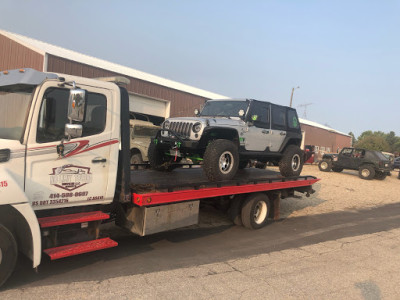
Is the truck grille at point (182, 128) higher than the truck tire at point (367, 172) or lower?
higher

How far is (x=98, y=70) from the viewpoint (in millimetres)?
16094

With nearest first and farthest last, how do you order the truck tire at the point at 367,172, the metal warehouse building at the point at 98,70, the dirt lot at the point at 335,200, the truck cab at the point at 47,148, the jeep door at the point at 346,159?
the truck cab at the point at 47,148, the dirt lot at the point at 335,200, the metal warehouse building at the point at 98,70, the truck tire at the point at 367,172, the jeep door at the point at 346,159

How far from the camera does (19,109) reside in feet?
11.8

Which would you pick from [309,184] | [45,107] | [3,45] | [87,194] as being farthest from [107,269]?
[3,45]

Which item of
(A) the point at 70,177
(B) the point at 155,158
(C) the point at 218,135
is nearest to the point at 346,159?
(C) the point at 218,135

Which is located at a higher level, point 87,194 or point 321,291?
point 87,194

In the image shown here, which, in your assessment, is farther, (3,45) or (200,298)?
(3,45)

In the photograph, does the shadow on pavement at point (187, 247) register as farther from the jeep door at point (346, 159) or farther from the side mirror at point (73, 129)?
the jeep door at point (346, 159)

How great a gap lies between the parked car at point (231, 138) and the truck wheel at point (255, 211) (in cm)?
86

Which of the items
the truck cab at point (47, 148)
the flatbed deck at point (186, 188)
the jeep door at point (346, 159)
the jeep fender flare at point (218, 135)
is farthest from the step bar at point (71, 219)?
the jeep door at point (346, 159)

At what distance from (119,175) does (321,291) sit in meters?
3.10

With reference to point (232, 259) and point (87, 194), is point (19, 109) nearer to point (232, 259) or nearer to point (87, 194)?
point (87, 194)

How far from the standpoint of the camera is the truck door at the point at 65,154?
11.9 ft

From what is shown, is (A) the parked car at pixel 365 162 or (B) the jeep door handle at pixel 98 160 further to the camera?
(A) the parked car at pixel 365 162
